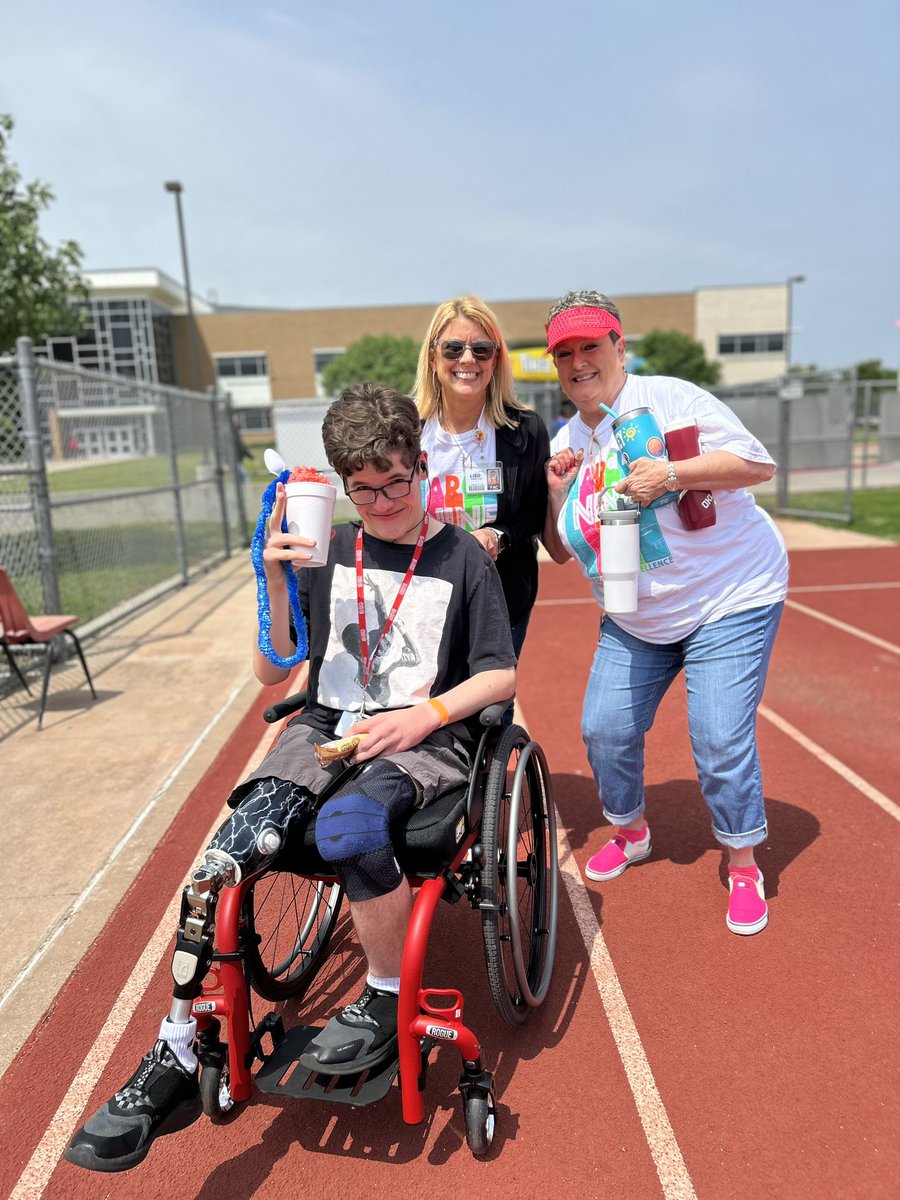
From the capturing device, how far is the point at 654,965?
2.59m

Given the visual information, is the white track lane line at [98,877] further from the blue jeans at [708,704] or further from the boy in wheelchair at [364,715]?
the blue jeans at [708,704]

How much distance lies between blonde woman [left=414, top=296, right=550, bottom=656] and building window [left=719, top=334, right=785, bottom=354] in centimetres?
5143

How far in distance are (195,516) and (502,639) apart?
11.0 metres

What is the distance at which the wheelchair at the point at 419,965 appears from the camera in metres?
1.82

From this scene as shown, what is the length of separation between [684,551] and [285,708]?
132 centimetres

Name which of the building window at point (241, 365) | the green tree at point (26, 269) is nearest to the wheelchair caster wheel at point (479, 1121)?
the green tree at point (26, 269)

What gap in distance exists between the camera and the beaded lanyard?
2.14 metres

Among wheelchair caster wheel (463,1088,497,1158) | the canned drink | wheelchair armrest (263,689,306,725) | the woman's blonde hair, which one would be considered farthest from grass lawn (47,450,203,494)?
wheelchair caster wheel (463,1088,497,1158)

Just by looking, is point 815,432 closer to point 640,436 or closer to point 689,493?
point 689,493

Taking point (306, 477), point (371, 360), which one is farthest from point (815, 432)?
point (371, 360)

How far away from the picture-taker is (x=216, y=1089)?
6.06 feet

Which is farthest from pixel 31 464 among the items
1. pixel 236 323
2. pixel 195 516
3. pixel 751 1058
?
pixel 236 323

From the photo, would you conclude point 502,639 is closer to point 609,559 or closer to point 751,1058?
point 609,559

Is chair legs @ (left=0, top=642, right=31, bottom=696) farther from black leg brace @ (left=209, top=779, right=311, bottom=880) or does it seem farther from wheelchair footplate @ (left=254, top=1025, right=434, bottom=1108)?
wheelchair footplate @ (left=254, top=1025, right=434, bottom=1108)
